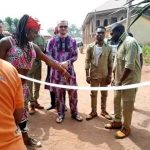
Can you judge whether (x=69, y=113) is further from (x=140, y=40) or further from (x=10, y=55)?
(x=140, y=40)

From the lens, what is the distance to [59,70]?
421 cm

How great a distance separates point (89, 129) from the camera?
5.53 metres

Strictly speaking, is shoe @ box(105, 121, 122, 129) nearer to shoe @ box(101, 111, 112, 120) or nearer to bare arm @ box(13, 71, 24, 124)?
shoe @ box(101, 111, 112, 120)

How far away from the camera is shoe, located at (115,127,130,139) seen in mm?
5039

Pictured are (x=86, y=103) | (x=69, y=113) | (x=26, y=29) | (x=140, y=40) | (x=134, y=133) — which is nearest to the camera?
(x=26, y=29)

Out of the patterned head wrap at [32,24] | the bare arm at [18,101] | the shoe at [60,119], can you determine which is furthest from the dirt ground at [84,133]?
the bare arm at [18,101]

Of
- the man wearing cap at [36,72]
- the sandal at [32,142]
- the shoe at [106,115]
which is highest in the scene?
the man wearing cap at [36,72]

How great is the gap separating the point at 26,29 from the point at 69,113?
10.1 ft

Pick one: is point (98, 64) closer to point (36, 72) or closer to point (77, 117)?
point (77, 117)

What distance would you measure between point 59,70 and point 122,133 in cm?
166

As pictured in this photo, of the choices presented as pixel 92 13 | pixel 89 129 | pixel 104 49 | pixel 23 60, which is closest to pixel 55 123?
pixel 89 129

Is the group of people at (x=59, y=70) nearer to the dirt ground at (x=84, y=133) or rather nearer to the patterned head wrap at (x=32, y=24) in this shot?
the patterned head wrap at (x=32, y=24)

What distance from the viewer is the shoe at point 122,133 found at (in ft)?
16.5

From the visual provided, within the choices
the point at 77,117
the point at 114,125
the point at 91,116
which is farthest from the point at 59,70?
the point at 91,116
